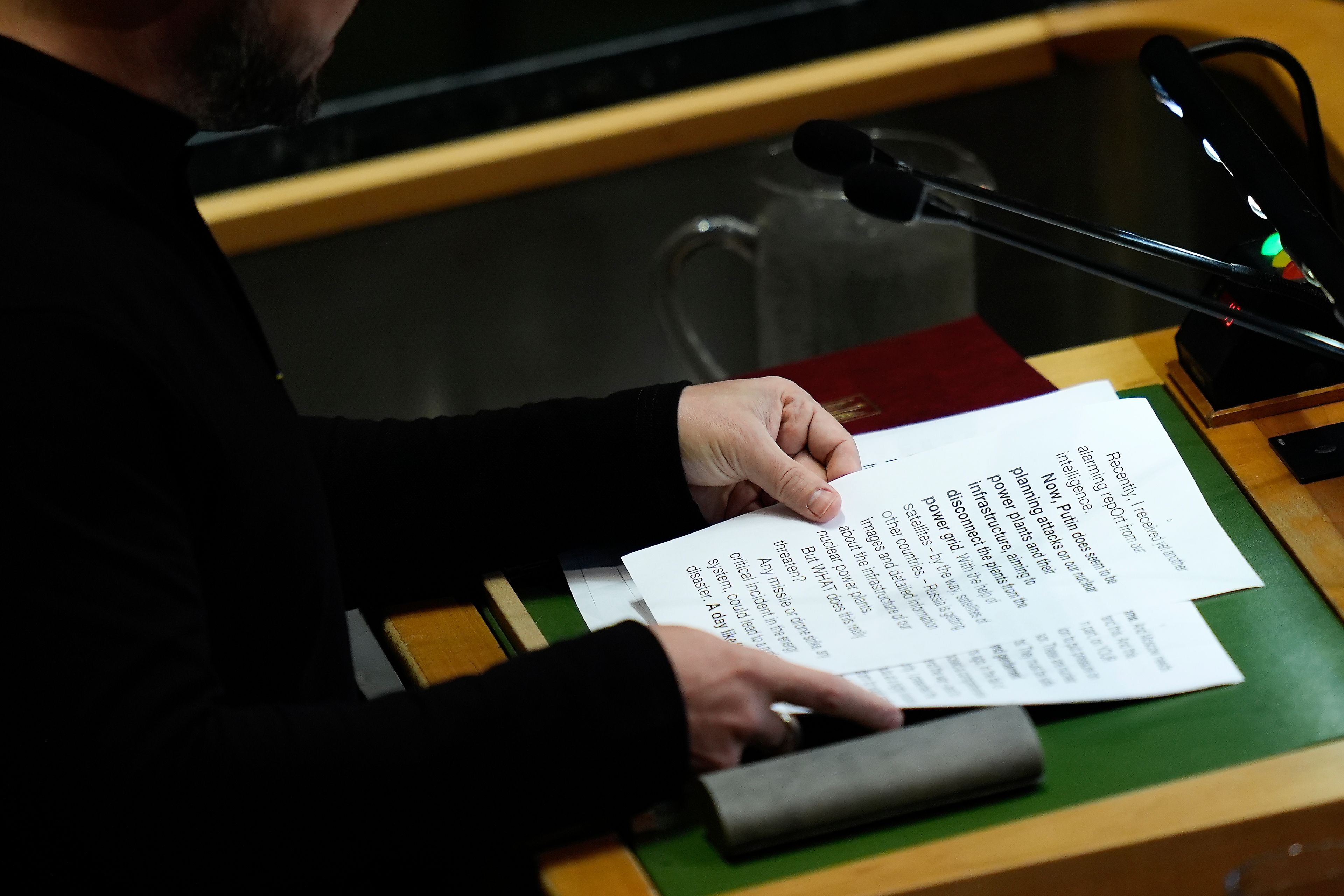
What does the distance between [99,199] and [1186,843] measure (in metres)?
0.58

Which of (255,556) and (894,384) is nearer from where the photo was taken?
(255,556)

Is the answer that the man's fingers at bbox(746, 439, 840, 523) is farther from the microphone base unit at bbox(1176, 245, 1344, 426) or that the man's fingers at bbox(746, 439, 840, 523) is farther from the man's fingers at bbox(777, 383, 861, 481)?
the microphone base unit at bbox(1176, 245, 1344, 426)

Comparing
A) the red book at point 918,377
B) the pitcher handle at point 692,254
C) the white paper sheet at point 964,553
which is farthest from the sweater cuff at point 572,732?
the pitcher handle at point 692,254

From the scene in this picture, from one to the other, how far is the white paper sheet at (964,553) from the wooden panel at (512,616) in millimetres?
66

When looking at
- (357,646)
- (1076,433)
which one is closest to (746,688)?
(1076,433)

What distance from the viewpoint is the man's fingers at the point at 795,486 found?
2.76ft

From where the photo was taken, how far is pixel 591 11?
1802mm

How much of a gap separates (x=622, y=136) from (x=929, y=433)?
0.82m

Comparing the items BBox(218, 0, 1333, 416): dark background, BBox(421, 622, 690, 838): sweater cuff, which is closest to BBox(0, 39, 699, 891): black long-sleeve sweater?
BBox(421, 622, 690, 838): sweater cuff

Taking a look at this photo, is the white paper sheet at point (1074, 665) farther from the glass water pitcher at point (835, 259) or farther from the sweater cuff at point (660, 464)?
the glass water pitcher at point (835, 259)

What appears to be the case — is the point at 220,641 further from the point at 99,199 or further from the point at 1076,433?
the point at 1076,433

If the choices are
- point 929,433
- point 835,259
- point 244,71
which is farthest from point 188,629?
point 835,259

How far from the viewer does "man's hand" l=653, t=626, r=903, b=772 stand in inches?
26.4

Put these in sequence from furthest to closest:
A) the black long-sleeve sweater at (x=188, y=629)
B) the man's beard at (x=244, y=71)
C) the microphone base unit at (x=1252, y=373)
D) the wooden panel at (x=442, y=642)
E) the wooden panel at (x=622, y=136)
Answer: the wooden panel at (x=622, y=136) < the microphone base unit at (x=1252, y=373) < the wooden panel at (x=442, y=642) < the man's beard at (x=244, y=71) < the black long-sleeve sweater at (x=188, y=629)
